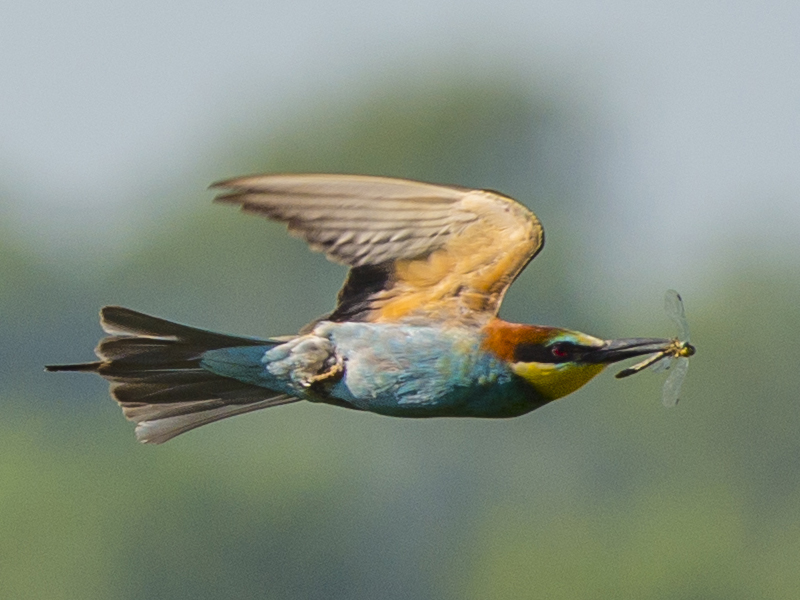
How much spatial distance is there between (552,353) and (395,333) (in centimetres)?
42

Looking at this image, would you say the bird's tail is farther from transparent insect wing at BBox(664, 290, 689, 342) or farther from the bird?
transparent insect wing at BBox(664, 290, 689, 342)

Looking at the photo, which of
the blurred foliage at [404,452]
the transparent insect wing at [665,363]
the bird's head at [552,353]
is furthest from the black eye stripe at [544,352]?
the blurred foliage at [404,452]

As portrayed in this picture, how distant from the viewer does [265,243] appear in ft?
142

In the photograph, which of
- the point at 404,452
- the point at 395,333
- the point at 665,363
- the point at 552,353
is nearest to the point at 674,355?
the point at 665,363

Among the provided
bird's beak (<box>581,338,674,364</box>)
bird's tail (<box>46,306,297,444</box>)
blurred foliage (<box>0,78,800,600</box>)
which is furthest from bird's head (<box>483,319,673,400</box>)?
blurred foliage (<box>0,78,800,600</box>)

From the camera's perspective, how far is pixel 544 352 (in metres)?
6.10

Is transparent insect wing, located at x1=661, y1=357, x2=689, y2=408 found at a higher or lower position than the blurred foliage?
higher

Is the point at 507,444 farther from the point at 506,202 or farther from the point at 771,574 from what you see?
the point at 506,202

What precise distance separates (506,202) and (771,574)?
25276 millimetres

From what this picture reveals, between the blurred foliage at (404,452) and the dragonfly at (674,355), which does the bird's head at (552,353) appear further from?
the blurred foliage at (404,452)

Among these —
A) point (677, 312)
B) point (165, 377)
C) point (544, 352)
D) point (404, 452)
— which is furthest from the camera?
point (404, 452)

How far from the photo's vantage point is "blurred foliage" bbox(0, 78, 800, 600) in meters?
→ 29.5

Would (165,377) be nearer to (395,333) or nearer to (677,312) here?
(395,333)

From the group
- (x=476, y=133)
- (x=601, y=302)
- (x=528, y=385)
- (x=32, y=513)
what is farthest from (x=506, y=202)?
(x=476, y=133)
